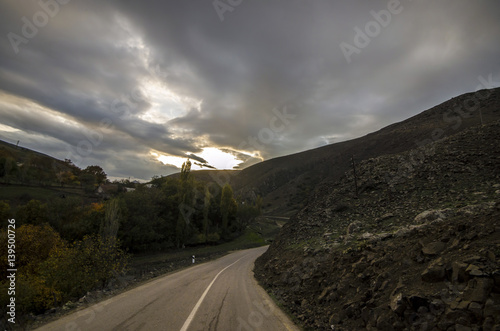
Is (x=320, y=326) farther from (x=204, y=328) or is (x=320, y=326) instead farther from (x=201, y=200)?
(x=201, y=200)

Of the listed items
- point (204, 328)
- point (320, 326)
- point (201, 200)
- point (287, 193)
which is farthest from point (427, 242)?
point (287, 193)

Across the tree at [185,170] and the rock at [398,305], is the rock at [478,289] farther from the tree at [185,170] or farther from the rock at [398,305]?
the tree at [185,170]

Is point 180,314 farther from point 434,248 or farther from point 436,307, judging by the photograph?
point 434,248

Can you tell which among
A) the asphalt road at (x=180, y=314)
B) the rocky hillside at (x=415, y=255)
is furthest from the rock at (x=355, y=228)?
the asphalt road at (x=180, y=314)

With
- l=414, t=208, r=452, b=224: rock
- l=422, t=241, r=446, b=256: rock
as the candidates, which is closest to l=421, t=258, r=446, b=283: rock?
l=422, t=241, r=446, b=256: rock

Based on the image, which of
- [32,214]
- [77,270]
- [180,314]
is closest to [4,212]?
[32,214]

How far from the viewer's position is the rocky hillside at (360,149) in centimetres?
4228

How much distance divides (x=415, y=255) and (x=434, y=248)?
56 cm

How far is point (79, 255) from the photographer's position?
612 inches

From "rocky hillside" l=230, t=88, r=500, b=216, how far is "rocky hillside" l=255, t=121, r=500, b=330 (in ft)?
38.1

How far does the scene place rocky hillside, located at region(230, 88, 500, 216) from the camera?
139 feet

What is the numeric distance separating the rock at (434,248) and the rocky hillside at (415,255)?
2cm

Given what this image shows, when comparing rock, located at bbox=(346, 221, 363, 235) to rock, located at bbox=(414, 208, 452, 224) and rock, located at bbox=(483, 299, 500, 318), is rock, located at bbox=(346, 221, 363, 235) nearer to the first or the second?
rock, located at bbox=(414, 208, 452, 224)

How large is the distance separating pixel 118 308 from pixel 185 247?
41290 mm
